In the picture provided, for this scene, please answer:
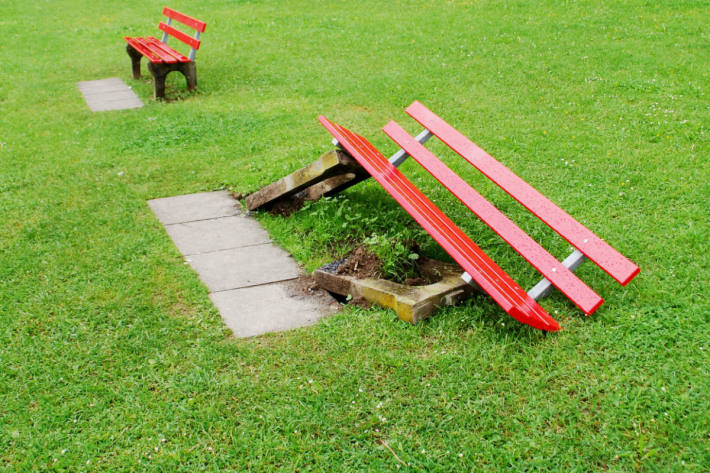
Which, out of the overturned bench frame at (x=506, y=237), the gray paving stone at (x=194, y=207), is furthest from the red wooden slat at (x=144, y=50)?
the overturned bench frame at (x=506, y=237)

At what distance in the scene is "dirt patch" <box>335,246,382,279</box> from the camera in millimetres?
4117

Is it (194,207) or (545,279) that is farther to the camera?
(194,207)

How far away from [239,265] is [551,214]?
2192 millimetres

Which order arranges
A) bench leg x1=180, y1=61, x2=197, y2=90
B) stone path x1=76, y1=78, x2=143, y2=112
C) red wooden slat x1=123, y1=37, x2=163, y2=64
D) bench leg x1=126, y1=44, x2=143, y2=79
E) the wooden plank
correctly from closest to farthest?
the wooden plank → red wooden slat x1=123, y1=37, x2=163, y2=64 → stone path x1=76, y1=78, x2=143, y2=112 → bench leg x1=180, y1=61, x2=197, y2=90 → bench leg x1=126, y1=44, x2=143, y2=79

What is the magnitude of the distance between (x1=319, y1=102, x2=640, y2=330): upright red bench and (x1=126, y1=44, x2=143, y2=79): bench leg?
21.2 ft

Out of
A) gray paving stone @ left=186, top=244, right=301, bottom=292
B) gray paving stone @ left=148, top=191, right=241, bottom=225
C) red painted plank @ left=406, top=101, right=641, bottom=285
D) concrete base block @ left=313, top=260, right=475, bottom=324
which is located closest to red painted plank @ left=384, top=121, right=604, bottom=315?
red painted plank @ left=406, top=101, right=641, bottom=285

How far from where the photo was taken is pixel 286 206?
5422 mm

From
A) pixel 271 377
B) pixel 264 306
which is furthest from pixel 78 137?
pixel 271 377

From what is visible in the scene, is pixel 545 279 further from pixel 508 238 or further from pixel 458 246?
pixel 458 246

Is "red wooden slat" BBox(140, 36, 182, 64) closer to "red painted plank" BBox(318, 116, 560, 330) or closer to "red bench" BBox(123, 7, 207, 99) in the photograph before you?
"red bench" BBox(123, 7, 207, 99)

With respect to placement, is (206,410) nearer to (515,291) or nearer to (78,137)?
(515,291)

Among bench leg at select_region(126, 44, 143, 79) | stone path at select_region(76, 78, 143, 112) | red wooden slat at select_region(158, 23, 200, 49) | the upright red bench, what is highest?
the upright red bench

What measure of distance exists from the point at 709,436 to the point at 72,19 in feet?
50.0

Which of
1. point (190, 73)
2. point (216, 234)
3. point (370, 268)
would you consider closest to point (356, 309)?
point (370, 268)
